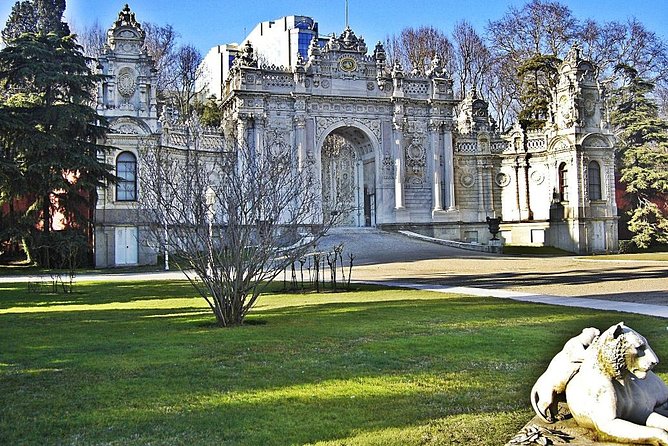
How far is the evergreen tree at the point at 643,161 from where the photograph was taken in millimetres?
42344

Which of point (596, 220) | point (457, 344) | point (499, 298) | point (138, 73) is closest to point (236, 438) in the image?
point (457, 344)

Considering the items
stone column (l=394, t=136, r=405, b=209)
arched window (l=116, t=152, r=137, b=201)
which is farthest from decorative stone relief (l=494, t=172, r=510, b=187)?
arched window (l=116, t=152, r=137, b=201)

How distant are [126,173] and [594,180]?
2757cm

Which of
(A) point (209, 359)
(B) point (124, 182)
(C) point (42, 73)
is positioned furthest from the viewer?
(B) point (124, 182)

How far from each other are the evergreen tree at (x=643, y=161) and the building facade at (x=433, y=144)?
2.16 meters

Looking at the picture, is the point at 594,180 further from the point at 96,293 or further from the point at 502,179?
the point at 96,293

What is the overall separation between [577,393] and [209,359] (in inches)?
211

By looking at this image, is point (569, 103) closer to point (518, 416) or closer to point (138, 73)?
point (138, 73)

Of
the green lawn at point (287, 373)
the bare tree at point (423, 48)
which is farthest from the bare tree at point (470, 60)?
the green lawn at point (287, 373)

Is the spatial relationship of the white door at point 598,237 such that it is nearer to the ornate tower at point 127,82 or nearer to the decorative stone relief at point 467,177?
the decorative stone relief at point 467,177

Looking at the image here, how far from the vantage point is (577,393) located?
15.2ft

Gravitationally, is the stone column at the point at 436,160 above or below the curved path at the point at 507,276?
above

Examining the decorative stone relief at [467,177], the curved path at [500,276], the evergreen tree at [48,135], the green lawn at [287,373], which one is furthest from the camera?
the decorative stone relief at [467,177]

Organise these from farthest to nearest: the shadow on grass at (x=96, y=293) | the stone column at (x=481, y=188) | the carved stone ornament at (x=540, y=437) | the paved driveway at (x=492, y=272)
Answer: the stone column at (x=481, y=188) < the shadow on grass at (x=96, y=293) < the paved driveway at (x=492, y=272) < the carved stone ornament at (x=540, y=437)
